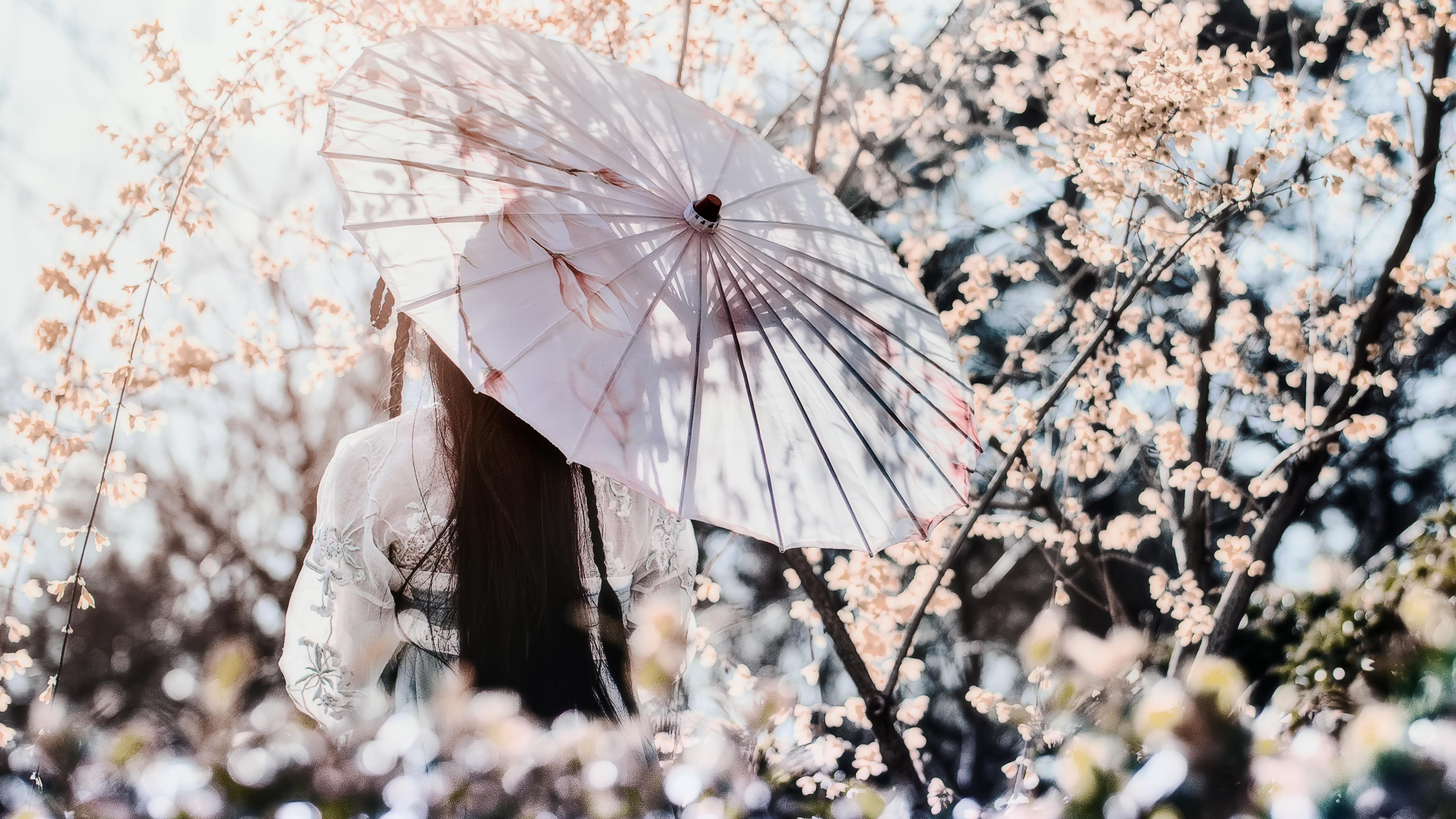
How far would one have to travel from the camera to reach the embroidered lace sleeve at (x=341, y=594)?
1.31 meters

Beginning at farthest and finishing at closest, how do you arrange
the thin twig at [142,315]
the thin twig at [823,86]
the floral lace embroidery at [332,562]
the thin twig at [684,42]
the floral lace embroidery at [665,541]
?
the thin twig at [823,86], the thin twig at [684,42], the thin twig at [142,315], the floral lace embroidery at [665,541], the floral lace embroidery at [332,562]

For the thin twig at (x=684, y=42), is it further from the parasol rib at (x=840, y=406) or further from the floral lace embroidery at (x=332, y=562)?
the floral lace embroidery at (x=332, y=562)

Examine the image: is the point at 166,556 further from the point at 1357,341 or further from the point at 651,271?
the point at 1357,341

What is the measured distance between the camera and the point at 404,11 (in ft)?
7.91

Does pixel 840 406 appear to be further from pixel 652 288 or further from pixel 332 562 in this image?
pixel 332 562

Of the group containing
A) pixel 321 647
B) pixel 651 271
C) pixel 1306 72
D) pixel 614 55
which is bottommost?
pixel 321 647

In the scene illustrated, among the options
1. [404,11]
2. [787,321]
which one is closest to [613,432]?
[787,321]

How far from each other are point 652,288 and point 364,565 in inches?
22.9

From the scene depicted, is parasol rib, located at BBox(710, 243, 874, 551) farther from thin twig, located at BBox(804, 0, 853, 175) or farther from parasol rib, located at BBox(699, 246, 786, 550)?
thin twig, located at BBox(804, 0, 853, 175)

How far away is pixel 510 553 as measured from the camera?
137 centimetres

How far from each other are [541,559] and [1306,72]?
13.5 feet

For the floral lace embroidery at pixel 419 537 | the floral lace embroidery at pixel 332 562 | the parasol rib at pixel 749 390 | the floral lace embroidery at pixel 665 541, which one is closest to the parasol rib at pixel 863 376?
the parasol rib at pixel 749 390

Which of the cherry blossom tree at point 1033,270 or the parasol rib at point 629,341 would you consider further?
the cherry blossom tree at point 1033,270

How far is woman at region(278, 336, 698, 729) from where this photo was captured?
1.33 m
